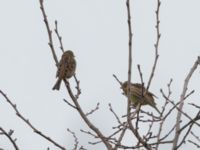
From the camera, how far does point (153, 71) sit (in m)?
4.48

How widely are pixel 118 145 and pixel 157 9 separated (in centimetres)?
134

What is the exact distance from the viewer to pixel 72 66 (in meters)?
10.0

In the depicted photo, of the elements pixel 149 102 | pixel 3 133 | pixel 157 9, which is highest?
pixel 149 102

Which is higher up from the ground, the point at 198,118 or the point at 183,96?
the point at 183,96

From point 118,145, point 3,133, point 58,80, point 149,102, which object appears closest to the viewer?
point 3,133

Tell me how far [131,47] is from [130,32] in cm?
13

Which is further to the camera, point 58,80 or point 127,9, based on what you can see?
point 58,80

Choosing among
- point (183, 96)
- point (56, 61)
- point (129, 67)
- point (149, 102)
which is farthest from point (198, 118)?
point (149, 102)

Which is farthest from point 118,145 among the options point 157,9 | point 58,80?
point 58,80

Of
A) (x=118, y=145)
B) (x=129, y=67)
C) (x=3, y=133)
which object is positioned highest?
(x=129, y=67)

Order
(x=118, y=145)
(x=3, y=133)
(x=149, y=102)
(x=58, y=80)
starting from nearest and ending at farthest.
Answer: (x=3, y=133) → (x=118, y=145) → (x=58, y=80) → (x=149, y=102)

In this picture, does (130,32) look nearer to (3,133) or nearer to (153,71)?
(153,71)

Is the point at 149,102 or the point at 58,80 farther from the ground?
the point at 149,102

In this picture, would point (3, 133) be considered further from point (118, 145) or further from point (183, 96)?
point (183, 96)
